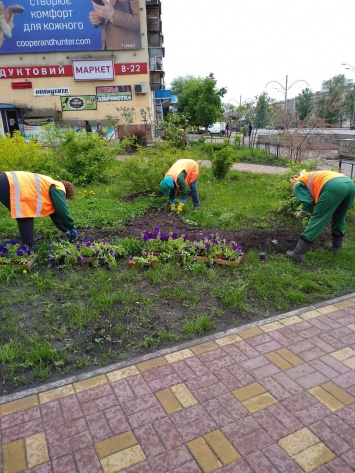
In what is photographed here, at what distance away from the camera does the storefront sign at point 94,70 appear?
67.7 ft

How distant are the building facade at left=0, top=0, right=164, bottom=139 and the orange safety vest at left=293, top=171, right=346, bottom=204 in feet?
53.9

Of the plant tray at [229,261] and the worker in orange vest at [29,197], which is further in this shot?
the plant tray at [229,261]

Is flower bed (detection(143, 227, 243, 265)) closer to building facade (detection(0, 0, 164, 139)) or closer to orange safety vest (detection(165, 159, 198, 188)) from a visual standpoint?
orange safety vest (detection(165, 159, 198, 188))

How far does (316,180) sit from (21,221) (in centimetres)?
401

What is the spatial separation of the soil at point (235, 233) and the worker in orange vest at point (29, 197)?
2.95 feet

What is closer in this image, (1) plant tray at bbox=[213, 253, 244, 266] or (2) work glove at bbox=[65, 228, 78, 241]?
(1) plant tray at bbox=[213, 253, 244, 266]

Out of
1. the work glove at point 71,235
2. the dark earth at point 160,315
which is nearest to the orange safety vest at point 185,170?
the dark earth at point 160,315

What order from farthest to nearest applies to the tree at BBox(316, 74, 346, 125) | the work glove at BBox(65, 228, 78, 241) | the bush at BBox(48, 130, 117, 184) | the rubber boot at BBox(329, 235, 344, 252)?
the tree at BBox(316, 74, 346, 125), the bush at BBox(48, 130, 117, 184), the work glove at BBox(65, 228, 78, 241), the rubber boot at BBox(329, 235, 344, 252)

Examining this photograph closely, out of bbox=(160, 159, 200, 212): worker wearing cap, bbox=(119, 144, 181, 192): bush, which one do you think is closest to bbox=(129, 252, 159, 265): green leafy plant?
bbox=(160, 159, 200, 212): worker wearing cap

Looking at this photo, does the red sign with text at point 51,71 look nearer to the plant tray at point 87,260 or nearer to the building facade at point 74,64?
the building facade at point 74,64

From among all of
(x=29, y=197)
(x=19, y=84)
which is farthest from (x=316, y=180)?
(x=19, y=84)

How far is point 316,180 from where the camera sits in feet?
15.5

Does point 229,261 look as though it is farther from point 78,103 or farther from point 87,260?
point 78,103

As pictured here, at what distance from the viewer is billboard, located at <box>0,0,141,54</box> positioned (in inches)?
794
